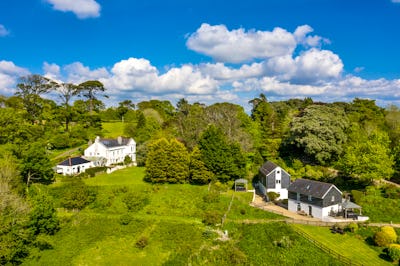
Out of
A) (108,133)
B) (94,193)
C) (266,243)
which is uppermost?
(108,133)

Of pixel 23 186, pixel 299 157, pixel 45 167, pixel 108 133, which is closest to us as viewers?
pixel 23 186

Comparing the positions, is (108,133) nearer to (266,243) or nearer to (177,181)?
(177,181)

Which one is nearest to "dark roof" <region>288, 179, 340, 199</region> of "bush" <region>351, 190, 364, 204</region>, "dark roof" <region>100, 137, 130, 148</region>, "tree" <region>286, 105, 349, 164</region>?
"bush" <region>351, 190, 364, 204</region>

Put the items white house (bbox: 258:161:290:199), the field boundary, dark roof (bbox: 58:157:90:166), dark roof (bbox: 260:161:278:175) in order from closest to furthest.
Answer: the field boundary < white house (bbox: 258:161:290:199) < dark roof (bbox: 260:161:278:175) < dark roof (bbox: 58:157:90:166)

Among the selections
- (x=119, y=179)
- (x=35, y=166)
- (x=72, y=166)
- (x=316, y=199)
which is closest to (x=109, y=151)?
(x=72, y=166)

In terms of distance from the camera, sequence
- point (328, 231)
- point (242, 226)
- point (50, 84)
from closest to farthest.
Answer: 1. point (328, 231)
2. point (242, 226)
3. point (50, 84)

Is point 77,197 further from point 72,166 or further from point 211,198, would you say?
point 211,198

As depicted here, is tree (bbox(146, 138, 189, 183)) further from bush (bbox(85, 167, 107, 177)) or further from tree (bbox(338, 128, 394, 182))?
tree (bbox(338, 128, 394, 182))

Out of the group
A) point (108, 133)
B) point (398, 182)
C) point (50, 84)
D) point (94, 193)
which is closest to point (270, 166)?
point (398, 182)
